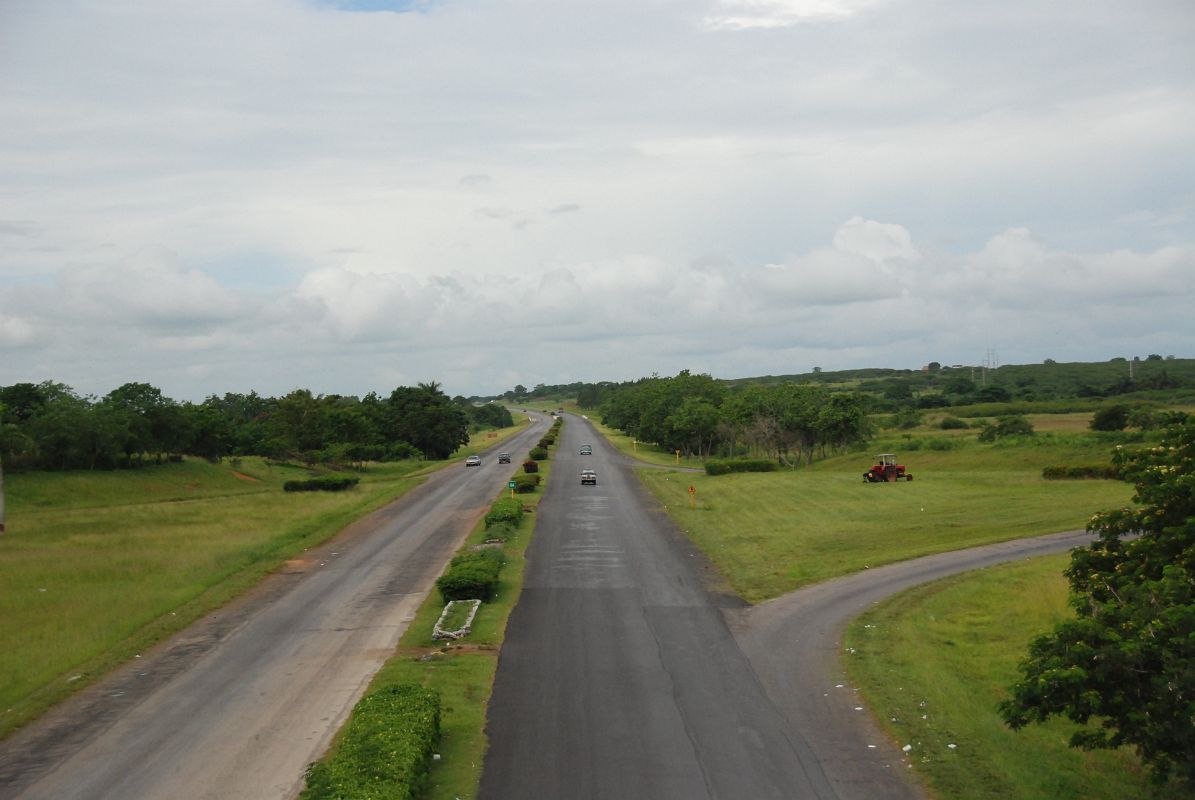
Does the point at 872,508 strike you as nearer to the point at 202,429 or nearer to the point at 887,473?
the point at 887,473

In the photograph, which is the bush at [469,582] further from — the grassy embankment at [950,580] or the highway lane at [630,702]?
the grassy embankment at [950,580]

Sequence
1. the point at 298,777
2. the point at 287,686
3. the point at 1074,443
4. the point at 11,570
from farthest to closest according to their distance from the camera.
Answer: the point at 1074,443 < the point at 11,570 < the point at 287,686 < the point at 298,777

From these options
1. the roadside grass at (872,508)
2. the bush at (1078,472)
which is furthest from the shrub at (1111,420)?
the bush at (1078,472)

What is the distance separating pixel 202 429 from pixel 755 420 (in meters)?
53.9

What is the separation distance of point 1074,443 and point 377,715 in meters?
65.0

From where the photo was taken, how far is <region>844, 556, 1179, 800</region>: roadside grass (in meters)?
14.4

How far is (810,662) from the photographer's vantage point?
70.5 feet

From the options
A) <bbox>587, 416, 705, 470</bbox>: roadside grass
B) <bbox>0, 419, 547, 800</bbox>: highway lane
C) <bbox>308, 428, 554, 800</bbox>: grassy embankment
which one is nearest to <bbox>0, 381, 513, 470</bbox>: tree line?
<bbox>587, 416, 705, 470</bbox>: roadside grass

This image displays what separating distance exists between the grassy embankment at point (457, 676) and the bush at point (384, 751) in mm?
422

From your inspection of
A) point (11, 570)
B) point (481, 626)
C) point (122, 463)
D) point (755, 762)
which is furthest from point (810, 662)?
→ point (122, 463)

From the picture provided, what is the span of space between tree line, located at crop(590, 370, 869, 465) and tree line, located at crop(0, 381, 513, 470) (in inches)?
1125

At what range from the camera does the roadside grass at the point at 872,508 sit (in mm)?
35906

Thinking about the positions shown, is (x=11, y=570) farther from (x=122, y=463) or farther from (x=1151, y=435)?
(x=1151, y=435)

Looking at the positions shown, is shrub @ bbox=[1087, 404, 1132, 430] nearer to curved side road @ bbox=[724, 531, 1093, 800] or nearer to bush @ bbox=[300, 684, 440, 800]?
curved side road @ bbox=[724, 531, 1093, 800]
